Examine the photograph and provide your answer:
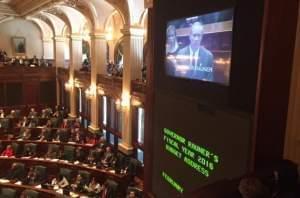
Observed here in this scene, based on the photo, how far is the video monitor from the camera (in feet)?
9.48

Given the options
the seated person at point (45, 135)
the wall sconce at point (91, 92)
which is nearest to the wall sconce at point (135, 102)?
the wall sconce at point (91, 92)

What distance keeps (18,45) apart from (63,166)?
11965mm

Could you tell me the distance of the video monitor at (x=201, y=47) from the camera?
2.89 metres

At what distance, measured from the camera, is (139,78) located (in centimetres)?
1036

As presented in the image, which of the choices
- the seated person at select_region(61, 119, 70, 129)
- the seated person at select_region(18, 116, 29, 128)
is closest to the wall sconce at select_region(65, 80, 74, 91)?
the seated person at select_region(61, 119, 70, 129)

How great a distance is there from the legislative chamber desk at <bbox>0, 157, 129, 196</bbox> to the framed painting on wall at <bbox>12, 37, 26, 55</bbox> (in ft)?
34.8

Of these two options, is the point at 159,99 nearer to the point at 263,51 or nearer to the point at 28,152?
the point at 263,51

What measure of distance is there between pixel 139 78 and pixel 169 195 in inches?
264

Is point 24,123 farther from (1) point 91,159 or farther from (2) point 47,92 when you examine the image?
(1) point 91,159

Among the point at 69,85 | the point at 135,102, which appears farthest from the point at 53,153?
the point at 69,85

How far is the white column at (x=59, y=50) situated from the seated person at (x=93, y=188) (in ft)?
36.0

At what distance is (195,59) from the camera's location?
11.0ft

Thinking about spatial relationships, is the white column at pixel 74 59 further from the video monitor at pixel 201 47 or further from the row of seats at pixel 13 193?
the video monitor at pixel 201 47

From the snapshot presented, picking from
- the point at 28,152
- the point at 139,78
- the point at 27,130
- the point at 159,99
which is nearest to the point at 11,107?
the point at 27,130
